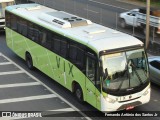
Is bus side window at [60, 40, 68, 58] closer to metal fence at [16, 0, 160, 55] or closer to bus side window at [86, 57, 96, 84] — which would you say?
bus side window at [86, 57, 96, 84]

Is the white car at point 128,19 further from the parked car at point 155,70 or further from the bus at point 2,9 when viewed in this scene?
the parked car at point 155,70

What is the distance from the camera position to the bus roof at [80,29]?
51.1ft

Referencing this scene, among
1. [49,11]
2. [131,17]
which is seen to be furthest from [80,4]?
[49,11]

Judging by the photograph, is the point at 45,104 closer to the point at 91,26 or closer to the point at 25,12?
the point at 91,26

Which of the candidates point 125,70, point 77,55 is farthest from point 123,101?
point 77,55

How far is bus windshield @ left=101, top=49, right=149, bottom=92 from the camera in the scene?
49.4ft

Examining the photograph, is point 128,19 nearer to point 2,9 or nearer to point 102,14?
point 102,14

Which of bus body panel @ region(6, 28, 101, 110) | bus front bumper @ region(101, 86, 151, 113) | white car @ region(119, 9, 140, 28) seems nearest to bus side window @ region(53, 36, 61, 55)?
bus body panel @ region(6, 28, 101, 110)

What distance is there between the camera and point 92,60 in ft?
51.0

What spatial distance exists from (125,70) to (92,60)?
131 cm

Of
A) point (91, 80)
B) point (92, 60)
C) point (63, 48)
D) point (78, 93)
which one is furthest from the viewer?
point (63, 48)

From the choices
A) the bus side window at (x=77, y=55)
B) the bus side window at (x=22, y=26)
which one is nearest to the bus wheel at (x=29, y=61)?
the bus side window at (x=22, y=26)

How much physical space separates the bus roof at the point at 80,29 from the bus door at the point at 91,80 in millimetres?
605

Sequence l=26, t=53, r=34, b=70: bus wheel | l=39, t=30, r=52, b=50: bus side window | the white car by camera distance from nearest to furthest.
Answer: l=39, t=30, r=52, b=50: bus side window, l=26, t=53, r=34, b=70: bus wheel, the white car
